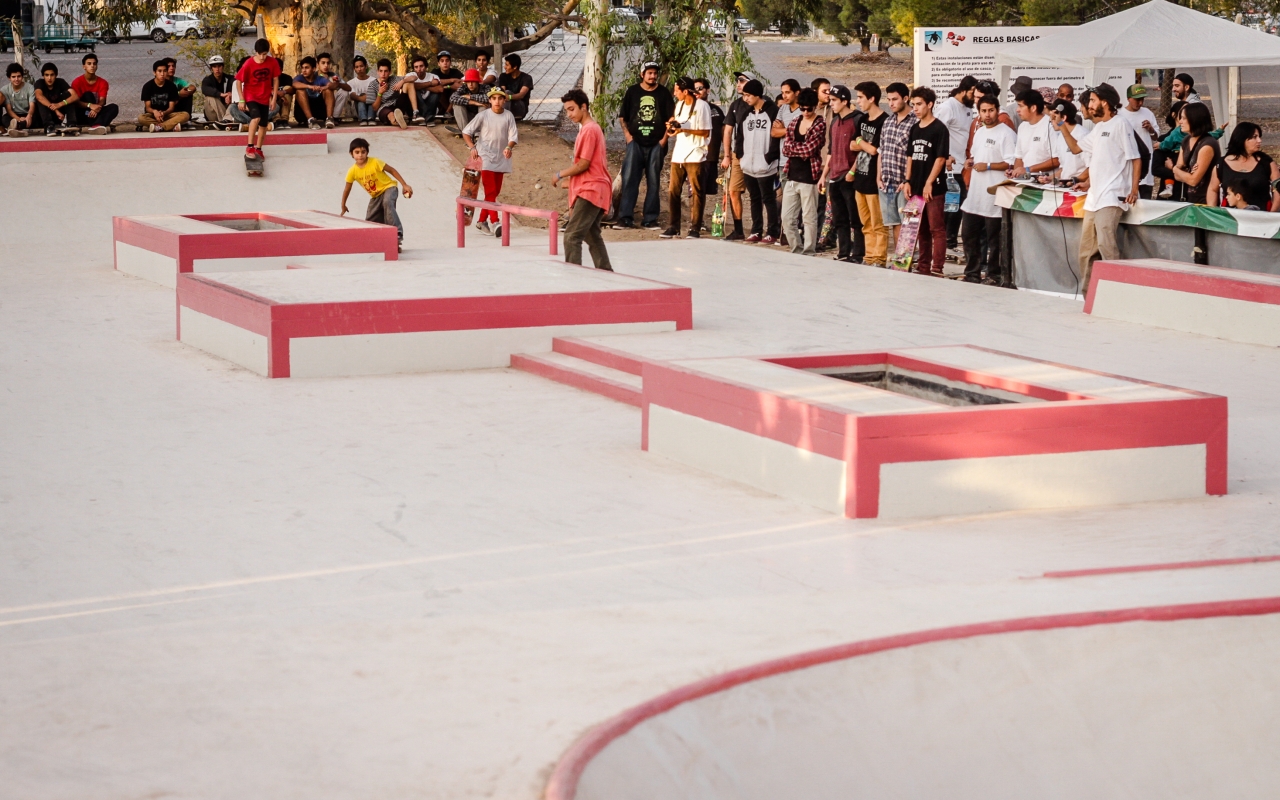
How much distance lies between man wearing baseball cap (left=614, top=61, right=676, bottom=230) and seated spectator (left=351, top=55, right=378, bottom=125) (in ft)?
20.7

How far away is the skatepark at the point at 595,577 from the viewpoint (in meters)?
3.74

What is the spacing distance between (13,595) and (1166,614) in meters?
3.85

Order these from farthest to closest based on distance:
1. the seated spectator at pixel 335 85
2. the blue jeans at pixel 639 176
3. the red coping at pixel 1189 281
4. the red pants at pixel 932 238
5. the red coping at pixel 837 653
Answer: the seated spectator at pixel 335 85 → the blue jeans at pixel 639 176 → the red pants at pixel 932 238 → the red coping at pixel 1189 281 → the red coping at pixel 837 653

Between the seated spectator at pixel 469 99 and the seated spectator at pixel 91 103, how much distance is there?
4.77 metres

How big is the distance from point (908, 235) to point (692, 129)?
11.9ft

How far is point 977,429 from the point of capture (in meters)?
6.31

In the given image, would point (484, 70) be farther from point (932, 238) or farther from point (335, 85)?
point (932, 238)

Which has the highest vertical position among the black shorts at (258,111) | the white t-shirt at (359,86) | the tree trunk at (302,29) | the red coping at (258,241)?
the tree trunk at (302,29)

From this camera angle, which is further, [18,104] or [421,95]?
[421,95]

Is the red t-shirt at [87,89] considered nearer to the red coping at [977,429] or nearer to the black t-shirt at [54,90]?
the black t-shirt at [54,90]

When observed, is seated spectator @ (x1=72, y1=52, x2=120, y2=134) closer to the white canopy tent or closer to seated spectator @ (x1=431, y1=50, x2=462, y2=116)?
seated spectator @ (x1=431, y1=50, x2=462, y2=116)

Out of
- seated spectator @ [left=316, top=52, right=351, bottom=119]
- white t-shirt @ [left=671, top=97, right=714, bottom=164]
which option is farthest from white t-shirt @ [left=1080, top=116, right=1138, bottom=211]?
seated spectator @ [left=316, top=52, right=351, bottom=119]

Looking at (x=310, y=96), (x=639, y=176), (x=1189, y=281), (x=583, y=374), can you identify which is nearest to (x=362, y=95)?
(x=310, y=96)

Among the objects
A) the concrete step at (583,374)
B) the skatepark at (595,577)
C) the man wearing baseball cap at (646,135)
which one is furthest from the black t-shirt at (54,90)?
the concrete step at (583,374)
